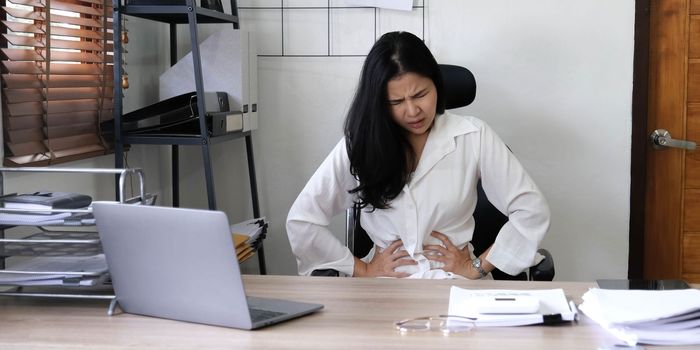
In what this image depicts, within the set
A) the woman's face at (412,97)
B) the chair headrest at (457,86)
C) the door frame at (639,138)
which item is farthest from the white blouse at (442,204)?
the door frame at (639,138)

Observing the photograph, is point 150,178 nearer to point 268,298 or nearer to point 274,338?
point 268,298

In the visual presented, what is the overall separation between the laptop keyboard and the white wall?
57.9 inches

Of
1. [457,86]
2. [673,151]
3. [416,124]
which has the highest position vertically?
[457,86]

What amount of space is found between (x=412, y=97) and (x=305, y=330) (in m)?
0.89

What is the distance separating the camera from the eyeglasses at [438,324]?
5.03 feet

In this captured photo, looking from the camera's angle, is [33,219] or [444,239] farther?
[444,239]

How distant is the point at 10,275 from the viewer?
1726 millimetres

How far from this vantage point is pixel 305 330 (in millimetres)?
1533

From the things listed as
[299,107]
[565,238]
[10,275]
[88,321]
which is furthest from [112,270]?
[565,238]

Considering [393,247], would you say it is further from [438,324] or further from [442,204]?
[438,324]

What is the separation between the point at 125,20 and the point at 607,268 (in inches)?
72.5

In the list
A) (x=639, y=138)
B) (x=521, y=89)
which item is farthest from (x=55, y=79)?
(x=639, y=138)

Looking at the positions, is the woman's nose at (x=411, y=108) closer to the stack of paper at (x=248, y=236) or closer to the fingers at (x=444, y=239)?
the fingers at (x=444, y=239)

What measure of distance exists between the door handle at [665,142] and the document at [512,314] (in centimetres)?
153
